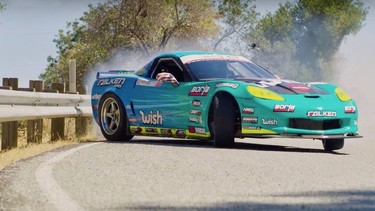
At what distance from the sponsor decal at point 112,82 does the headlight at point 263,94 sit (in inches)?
104

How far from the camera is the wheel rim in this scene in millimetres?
12312

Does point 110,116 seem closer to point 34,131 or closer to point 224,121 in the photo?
point 34,131

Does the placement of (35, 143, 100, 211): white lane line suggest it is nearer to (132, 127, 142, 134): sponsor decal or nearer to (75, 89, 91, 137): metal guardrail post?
(132, 127, 142, 134): sponsor decal

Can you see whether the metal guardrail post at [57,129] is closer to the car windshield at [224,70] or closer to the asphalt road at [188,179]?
the asphalt road at [188,179]

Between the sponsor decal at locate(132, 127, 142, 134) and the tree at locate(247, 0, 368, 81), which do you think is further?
the tree at locate(247, 0, 368, 81)

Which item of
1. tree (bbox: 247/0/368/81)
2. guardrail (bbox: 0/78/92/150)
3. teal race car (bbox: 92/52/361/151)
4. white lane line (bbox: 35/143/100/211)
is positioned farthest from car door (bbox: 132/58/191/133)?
tree (bbox: 247/0/368/81)

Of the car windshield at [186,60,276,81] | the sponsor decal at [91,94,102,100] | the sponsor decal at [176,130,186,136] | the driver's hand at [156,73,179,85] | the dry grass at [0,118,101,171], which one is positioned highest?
the car windshield at [186,60,276,81]

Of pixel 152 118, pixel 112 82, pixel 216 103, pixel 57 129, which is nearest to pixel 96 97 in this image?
pixel 112 82

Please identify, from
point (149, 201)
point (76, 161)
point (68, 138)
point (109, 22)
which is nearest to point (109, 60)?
point (109, 22)

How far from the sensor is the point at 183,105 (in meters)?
11.2

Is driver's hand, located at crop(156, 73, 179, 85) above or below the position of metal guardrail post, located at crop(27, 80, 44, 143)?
above

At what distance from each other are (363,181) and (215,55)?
5234 mm

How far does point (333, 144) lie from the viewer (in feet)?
35.5

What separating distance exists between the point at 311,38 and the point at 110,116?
53.5m
